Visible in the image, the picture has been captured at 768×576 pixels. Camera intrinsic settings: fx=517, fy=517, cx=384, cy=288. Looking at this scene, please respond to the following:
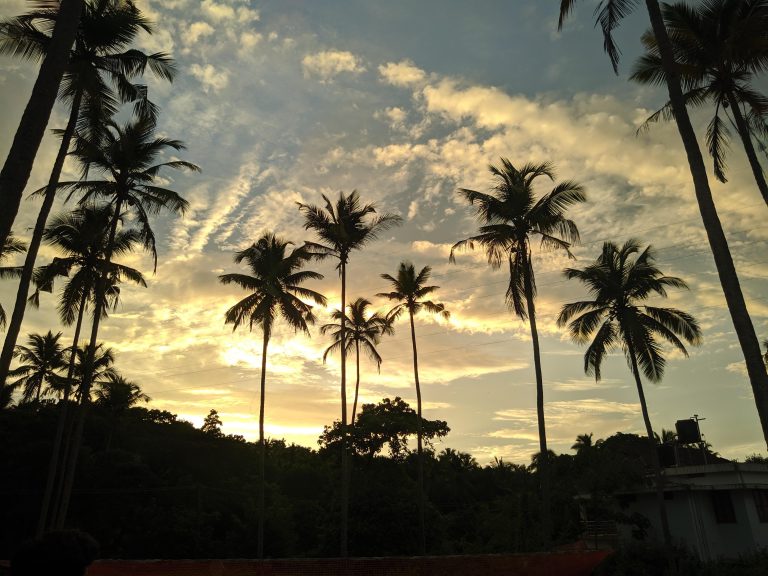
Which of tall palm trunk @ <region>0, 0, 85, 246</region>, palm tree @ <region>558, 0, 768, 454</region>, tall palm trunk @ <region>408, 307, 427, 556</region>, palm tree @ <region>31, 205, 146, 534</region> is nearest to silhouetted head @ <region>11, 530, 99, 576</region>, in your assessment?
tall palm trunk @ <region>0, 0, 85, 246</region>

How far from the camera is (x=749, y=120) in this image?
1530 centimetres

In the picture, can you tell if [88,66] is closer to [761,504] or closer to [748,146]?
[748,146]

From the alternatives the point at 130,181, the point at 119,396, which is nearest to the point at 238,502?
the point at 119,396

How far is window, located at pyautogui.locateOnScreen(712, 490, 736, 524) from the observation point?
21375mm

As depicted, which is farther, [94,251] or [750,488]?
[94,251]

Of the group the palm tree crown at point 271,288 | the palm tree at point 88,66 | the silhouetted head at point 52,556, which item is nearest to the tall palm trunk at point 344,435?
the palm tree crown at point 271,288

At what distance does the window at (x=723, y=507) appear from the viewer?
2138 centimetres

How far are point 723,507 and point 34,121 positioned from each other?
26.6 meters

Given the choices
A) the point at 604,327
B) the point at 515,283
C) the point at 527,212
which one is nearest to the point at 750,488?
the point at 604,327

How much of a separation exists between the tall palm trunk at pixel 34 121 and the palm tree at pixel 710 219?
396 inches

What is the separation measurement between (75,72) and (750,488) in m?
27.7

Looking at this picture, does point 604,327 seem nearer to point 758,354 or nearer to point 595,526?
point 595,526

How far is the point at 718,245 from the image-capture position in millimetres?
9781

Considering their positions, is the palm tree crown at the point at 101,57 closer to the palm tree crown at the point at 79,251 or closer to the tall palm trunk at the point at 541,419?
the palm tree crown at the point at 79,251
